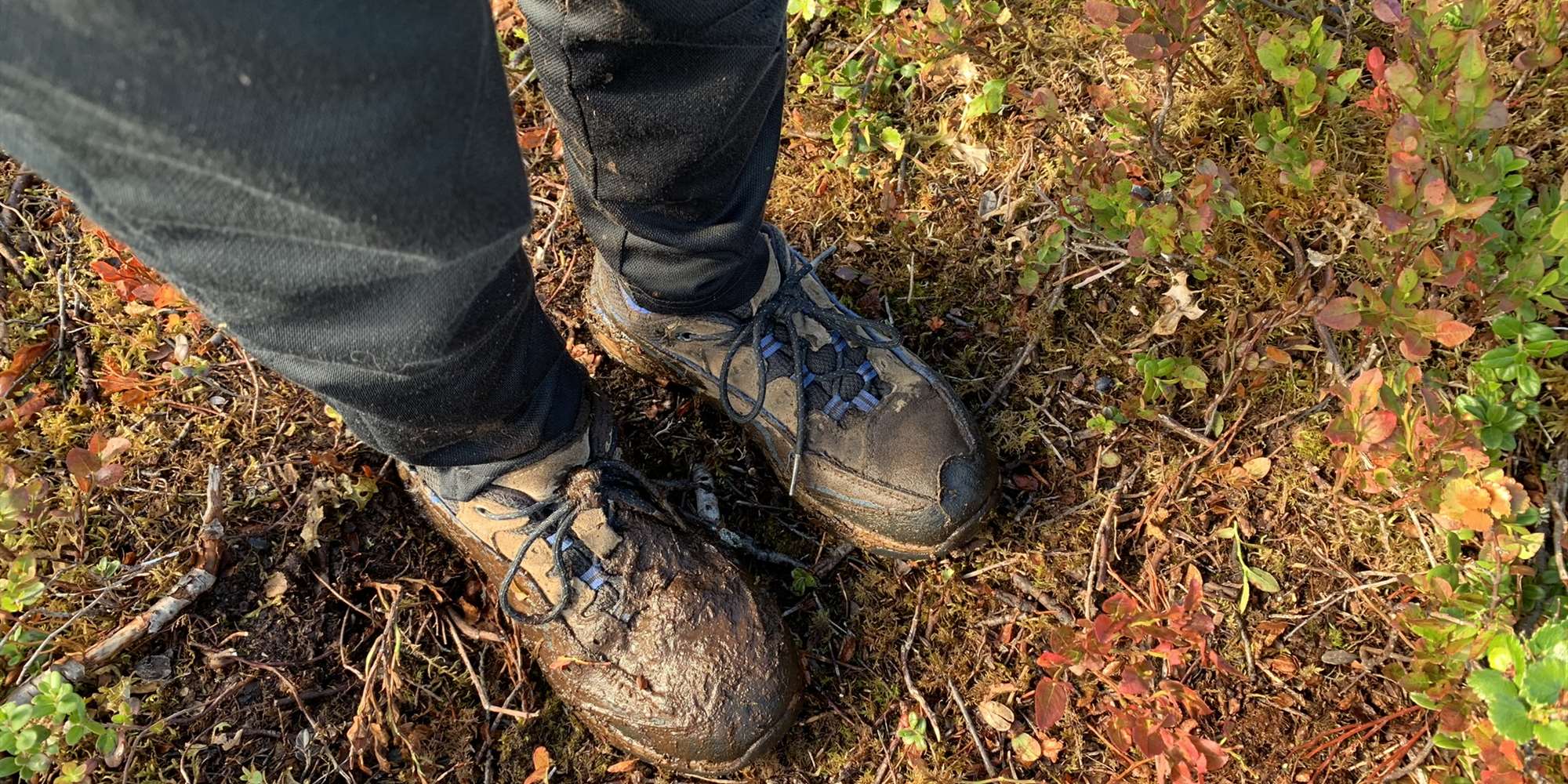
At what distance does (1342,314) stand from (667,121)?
4.45 feet

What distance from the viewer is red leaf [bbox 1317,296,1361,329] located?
187 cm

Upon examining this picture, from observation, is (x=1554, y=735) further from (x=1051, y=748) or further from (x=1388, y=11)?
(x=1388, y=11)

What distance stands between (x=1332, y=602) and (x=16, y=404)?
3.23 meters

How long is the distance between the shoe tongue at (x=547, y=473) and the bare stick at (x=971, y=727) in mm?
993

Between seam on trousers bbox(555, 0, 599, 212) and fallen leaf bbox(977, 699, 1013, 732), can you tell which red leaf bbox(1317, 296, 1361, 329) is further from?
seam on trousers bbox(555, 0, 599, 212)

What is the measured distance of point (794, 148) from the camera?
2820 millimetres

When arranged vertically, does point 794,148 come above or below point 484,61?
below

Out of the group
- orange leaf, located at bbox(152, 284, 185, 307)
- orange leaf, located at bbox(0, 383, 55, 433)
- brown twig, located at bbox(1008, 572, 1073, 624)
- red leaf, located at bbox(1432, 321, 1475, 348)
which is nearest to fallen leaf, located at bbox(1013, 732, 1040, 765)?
brown twig, located at bbox(1008, 572, 1073, 624)

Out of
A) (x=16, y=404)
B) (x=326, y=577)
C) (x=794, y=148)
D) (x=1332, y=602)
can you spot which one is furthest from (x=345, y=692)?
(x=1332, y=602)

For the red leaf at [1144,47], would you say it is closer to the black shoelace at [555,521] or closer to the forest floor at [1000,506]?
the forest floor at [1000,506]

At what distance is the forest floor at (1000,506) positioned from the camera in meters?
2.02

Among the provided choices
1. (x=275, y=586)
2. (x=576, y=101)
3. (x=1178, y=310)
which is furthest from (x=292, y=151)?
(x=1178, y=310)

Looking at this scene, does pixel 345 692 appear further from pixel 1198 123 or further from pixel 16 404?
pixel 1198 123

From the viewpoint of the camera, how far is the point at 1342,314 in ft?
6.13
